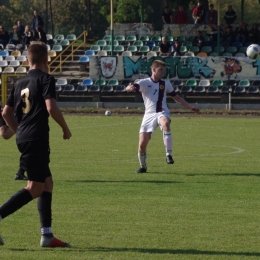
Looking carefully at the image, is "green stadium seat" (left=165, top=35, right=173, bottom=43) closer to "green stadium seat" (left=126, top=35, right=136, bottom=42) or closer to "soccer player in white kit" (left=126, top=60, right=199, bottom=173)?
"green stadium seat" (left=126, top=35, right=136, bottom=42)

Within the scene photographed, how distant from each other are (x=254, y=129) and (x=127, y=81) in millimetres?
14860

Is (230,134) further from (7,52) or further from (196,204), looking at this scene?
(7,52)

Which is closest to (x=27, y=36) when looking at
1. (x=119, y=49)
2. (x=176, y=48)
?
(x=119, y=49)

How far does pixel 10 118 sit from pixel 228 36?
34531 mm

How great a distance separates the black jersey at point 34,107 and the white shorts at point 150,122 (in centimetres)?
723

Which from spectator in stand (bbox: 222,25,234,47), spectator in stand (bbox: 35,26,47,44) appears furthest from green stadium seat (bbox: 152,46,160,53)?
spectator in stand (bbox: 35,26,47,44)

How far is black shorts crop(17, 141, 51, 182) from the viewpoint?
7664 millimetres

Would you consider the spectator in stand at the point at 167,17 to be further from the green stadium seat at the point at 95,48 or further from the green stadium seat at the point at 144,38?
the green stadium seat at the point at 95,48

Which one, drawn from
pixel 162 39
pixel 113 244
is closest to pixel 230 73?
pixel 162 39

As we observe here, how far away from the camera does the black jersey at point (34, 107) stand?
7660 millimetres

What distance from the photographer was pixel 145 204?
35.1 feet

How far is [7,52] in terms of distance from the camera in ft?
147

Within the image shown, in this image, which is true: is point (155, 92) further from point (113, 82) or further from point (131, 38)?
point (131, 38)

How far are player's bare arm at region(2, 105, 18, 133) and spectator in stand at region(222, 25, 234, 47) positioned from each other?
34.5 metres
